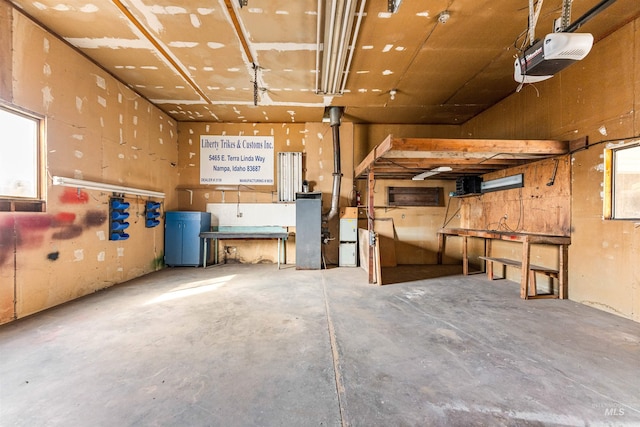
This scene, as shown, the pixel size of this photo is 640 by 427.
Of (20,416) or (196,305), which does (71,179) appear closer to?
(196,305)

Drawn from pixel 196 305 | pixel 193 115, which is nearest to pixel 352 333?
pixel 196 305

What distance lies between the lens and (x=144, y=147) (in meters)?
4.81

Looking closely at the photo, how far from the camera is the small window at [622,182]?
2750mm

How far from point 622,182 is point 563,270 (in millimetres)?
1265

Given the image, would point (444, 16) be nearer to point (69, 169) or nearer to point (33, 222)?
point (69, 169)

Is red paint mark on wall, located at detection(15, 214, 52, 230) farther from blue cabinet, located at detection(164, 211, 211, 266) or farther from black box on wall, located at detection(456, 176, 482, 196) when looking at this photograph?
black box on wall, located at detection(456, 176, 482, 196)

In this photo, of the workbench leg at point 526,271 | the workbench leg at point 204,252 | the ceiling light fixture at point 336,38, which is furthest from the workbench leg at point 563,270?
the workbench leg at point 204,252

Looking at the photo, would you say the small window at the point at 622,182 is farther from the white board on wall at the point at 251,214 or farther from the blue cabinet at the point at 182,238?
the blue cabinet at the point at 182,238

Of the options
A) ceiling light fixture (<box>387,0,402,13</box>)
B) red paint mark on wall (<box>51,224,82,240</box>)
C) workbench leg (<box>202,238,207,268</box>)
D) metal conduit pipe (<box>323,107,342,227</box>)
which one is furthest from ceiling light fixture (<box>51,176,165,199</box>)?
ceiling light fixture (<box>387,0,402,13</box>)

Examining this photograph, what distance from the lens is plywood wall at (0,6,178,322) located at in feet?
8.96

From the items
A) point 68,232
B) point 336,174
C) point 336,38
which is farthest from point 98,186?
point 336,174

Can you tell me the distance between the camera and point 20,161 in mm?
2883

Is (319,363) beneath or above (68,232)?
beneath

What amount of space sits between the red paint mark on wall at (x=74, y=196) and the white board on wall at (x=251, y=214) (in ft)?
8.15
